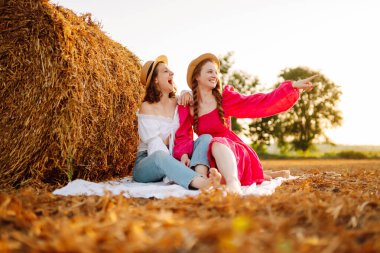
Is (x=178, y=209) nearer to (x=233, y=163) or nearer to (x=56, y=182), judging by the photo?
(x=233, y=163)

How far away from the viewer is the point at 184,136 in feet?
13.1

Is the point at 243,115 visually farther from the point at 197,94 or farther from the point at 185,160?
the point at 185,160

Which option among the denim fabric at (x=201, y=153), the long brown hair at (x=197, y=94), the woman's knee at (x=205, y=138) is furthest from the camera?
the long brown hair at (x=197, y=94)

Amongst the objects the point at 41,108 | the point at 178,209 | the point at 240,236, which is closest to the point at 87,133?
the point at 41,108

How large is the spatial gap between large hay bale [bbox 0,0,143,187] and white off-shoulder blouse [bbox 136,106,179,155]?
406mm

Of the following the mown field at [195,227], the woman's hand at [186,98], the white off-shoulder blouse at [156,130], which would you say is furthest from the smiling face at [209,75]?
the mown field at [195,227]

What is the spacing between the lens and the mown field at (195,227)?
1.36 m

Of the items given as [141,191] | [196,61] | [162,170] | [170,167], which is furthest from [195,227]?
[196,61]

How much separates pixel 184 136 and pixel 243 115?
0.64m

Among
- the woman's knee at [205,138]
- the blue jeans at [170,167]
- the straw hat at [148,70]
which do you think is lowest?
the blue jeans at [170,167]

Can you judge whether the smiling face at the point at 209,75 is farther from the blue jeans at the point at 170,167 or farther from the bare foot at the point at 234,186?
the bare foot at the point at 234,186

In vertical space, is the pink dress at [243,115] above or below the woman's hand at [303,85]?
below

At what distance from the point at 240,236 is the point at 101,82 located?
296cm

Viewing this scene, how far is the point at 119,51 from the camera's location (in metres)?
4.60
